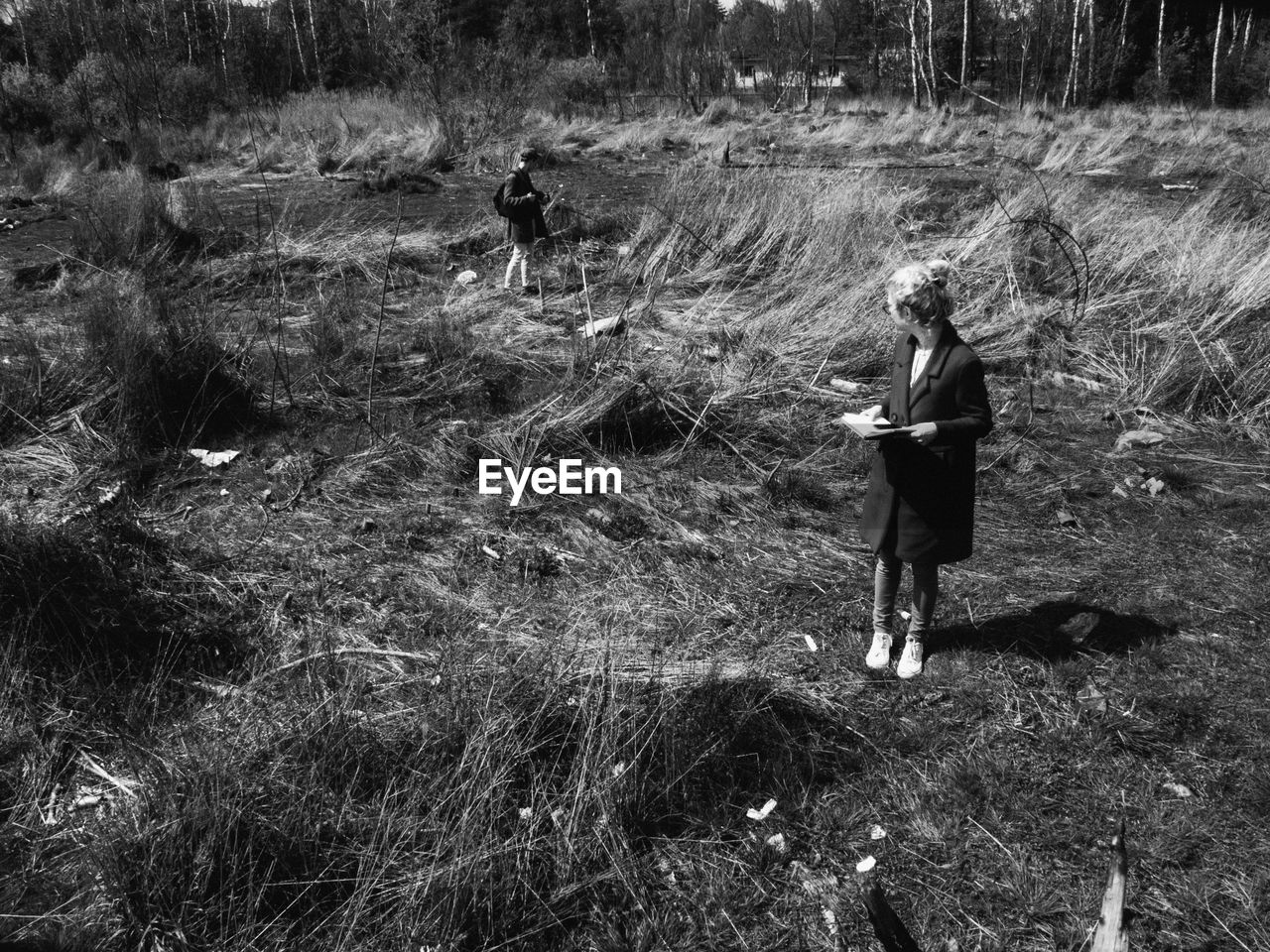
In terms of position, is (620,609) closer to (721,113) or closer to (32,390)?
(32,390)

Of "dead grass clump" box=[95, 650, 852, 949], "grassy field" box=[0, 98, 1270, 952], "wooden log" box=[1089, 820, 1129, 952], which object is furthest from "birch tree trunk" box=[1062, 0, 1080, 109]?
"wooden log" box=[1089, 820, 1129, 952]

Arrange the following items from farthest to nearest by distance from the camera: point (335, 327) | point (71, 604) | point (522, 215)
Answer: point (522, 215) → point (335, 327) → point (71, 604)

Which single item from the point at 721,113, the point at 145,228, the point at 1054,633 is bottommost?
the point at 1054,633

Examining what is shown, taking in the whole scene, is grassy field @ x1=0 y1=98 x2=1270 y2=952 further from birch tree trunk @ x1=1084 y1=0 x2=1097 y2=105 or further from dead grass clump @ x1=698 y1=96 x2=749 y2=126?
birch tree trunk @ x1=1084 y1=0 x2=1097 y2=105

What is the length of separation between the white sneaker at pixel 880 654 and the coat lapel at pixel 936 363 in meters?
0.84

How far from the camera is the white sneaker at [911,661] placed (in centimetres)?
352

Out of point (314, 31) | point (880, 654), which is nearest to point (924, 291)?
point (880, 654)

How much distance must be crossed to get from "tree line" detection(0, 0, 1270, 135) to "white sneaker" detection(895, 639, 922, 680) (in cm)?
1519

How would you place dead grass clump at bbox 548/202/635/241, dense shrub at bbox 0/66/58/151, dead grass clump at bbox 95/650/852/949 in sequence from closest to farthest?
dead grass clump at bbox 95/650/852/949, dead grass clump at bbox 548/202/635/241, dense shrub at bbox 0/66/58/151

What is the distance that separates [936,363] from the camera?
10.6 ft

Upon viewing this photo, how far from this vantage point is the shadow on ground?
3.68 meters

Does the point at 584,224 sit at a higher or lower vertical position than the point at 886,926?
higher

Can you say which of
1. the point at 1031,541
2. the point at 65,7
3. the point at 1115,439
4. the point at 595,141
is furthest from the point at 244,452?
the point at 65,7

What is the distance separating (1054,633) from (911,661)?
64cm
